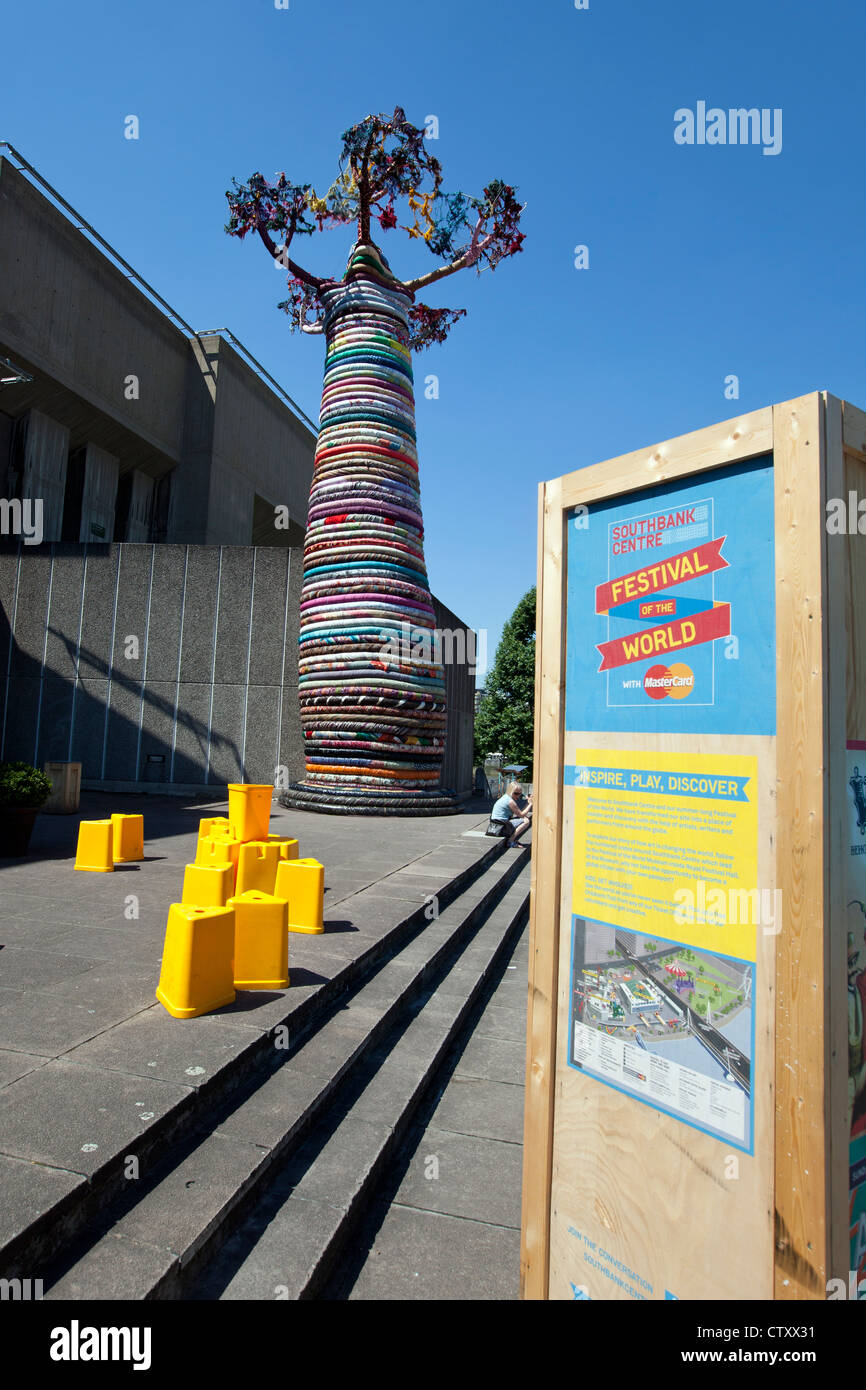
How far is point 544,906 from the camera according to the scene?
2.58m

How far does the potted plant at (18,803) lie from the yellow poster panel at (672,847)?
7395 millimetres

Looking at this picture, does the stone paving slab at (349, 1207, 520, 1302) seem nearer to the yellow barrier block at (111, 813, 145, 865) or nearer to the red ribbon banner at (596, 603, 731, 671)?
the red ribbon banner at (596, 603, 731, 671)

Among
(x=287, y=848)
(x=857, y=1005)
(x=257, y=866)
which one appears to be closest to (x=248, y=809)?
(x=287, y=848)

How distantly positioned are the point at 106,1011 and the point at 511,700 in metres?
36.7

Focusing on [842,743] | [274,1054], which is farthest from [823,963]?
[274,1054]

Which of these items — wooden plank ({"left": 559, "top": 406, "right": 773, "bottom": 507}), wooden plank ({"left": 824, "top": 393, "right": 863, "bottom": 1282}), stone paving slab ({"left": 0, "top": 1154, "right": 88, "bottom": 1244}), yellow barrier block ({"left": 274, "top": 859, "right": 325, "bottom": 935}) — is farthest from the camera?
yellow barrier block ({"left": 274, "top": 859, "right": 325, "bottom": 935})

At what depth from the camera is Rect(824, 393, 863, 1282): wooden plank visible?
1.78 meters

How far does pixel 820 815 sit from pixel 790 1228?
97 cm

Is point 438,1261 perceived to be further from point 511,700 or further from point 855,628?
point 511,700

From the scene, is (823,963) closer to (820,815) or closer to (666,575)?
(820,815)

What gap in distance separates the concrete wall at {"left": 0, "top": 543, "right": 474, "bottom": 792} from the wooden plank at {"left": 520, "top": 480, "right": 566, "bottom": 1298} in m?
13.9

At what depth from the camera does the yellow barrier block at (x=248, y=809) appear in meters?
6.99

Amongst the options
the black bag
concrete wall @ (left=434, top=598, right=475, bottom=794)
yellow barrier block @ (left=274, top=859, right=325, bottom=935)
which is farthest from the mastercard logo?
concrete wall @ (left=434, top=598, right=475, bottom=794)

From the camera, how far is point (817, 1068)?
179 centimetres
